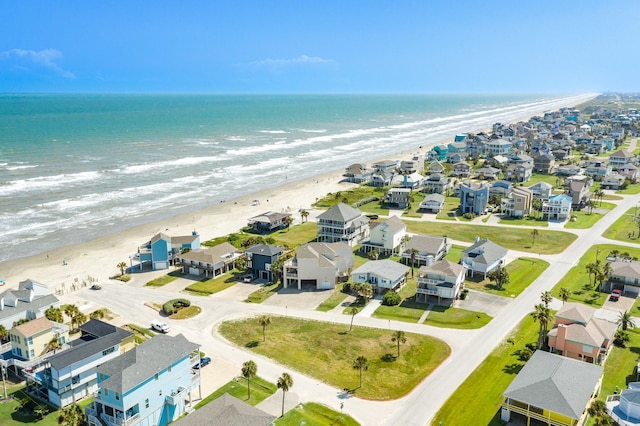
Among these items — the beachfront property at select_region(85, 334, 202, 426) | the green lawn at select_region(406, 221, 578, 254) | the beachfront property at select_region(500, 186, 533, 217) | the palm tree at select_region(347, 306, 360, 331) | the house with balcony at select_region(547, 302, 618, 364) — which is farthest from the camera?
the beachfront property at select_region(500, 186, 533, 217)

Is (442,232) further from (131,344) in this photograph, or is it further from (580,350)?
(131,344)

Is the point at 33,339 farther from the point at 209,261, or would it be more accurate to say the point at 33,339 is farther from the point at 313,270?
the point at 313,270

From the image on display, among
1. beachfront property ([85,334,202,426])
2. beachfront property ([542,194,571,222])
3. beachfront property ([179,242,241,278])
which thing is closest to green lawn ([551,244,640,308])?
beachfront property ([542,194,571,222])

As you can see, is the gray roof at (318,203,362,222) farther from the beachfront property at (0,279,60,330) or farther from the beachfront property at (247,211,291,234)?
the beachfront property at (0,279,60,330)

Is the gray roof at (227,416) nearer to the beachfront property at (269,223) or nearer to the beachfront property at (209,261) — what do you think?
the beachfront property at (209,261)

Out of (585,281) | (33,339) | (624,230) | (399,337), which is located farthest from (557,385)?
(624,230)

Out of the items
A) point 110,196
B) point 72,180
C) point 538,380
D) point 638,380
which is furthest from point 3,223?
point 638,380
